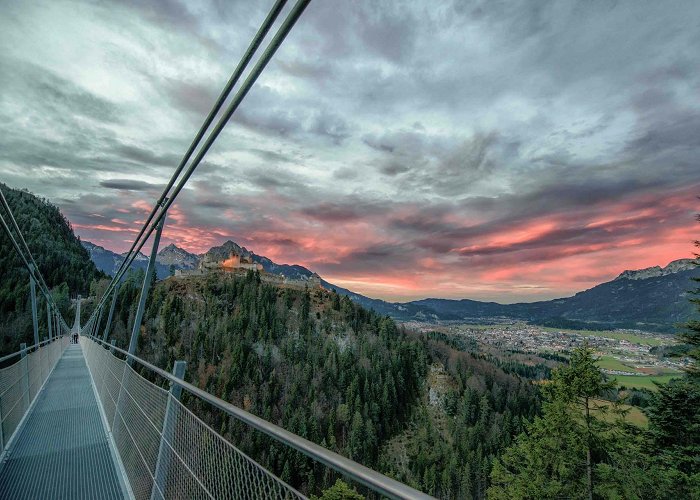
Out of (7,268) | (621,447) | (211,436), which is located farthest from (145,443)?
(7,268)

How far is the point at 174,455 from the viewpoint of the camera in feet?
11.8

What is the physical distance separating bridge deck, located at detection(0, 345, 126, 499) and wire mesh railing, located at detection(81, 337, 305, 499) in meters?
0.30

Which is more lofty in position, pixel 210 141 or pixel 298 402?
pixel 210 141

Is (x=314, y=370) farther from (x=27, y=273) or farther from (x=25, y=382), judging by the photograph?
(x=25, y=382)

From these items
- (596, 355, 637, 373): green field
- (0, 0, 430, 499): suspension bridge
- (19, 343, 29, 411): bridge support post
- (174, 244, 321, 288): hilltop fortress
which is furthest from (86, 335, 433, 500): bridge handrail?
(596, 355, 637, 373): green field

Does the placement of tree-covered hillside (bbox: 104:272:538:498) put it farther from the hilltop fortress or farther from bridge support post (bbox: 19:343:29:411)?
bridge support post (bbox: 19:343:29:411)

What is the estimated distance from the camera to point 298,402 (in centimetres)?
12025

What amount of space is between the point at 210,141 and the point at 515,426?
425 feet

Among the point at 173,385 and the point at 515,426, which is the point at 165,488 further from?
the point at 515,426

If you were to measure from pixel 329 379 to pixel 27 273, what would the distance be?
4387 inches

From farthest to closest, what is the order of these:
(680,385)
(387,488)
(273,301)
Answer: (273,301) < (680,385) < (387,488)

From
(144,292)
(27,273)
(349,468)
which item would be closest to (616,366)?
(144,292)

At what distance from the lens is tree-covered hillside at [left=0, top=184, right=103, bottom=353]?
9744 cm

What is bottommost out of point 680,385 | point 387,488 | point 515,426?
point 515,426
